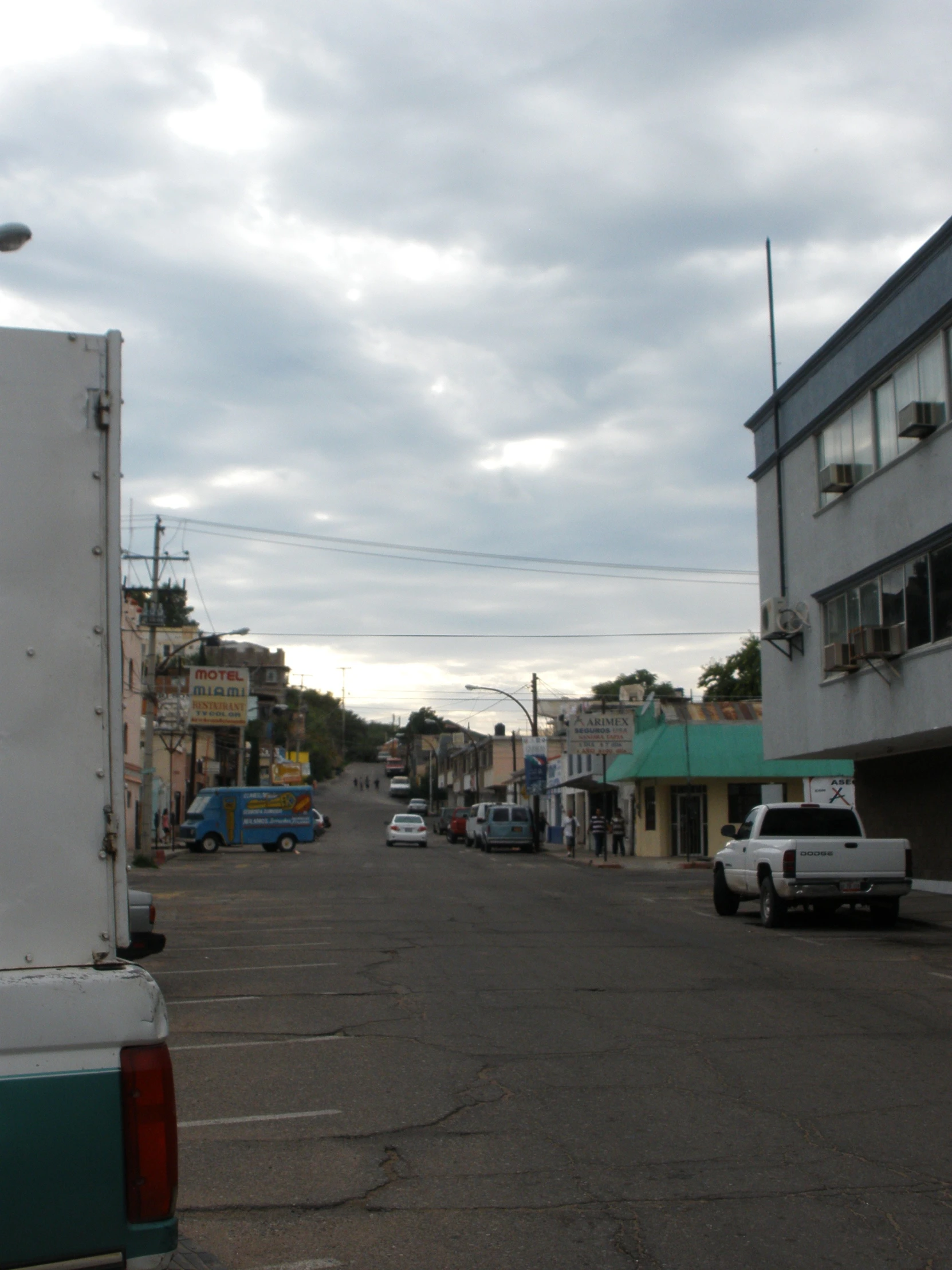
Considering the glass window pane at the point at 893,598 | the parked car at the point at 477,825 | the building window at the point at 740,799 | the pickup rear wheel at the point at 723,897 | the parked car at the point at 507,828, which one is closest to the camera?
the pickup rear wheel at the point at 723,897

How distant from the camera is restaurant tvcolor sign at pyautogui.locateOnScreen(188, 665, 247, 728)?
5206cm

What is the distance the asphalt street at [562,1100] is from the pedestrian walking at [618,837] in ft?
100

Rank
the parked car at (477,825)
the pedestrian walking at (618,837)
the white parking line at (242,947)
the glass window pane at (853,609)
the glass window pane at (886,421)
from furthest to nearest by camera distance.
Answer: the parked car at (477,825), the pedestrian walking at (618,837), the glass window pane at (853,609), the glass window pane at (886,421), the white parking line at (242,947)

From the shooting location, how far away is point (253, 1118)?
293 inches

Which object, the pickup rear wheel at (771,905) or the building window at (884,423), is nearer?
the pickup rear wheel at (771,905)

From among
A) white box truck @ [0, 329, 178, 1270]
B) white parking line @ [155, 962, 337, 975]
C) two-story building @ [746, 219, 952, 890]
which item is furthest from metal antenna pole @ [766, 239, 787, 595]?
white box truck @ [0, 329, 178, 1270]

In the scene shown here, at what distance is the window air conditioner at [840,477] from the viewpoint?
944 inches

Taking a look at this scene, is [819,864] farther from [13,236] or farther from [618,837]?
[618,837]

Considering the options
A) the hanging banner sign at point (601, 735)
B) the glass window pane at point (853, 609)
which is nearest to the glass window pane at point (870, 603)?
the glass window pane at point (853, 609)

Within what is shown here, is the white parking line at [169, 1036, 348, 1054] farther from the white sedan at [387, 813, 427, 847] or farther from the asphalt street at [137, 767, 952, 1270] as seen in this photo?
the white sedan at [387, 813, 427, 847]

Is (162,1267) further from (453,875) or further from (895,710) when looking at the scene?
(453,875)

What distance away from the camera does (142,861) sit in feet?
127

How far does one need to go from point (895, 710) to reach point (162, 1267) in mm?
21162

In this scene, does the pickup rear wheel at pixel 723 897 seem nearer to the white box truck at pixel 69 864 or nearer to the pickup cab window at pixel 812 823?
the pickup cab window at pixel 812 823
